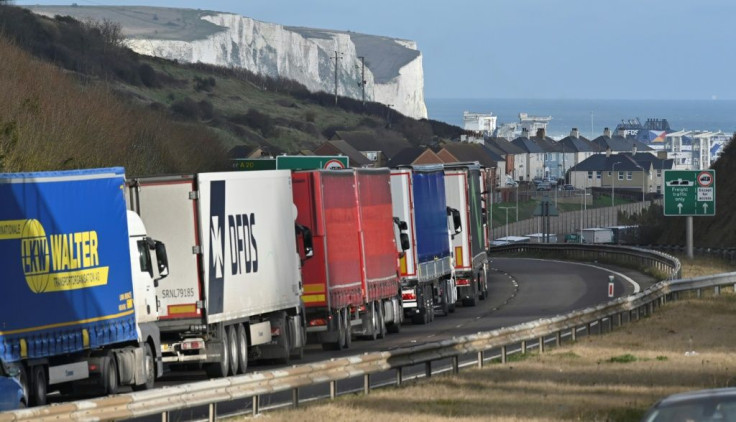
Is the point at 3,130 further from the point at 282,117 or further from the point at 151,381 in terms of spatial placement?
the point at 282,117

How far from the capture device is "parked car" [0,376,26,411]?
16859 mm

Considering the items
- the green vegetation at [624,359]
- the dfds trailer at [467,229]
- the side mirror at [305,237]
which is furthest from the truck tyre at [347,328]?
the dfds trailer at [467,229]

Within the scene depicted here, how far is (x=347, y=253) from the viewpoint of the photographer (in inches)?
1251

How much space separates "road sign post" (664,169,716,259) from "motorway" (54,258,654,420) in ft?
9.66

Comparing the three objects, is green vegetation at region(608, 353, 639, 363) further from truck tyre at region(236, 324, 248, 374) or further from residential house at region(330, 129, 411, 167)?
residential house at region(330, 129, 411, 167)

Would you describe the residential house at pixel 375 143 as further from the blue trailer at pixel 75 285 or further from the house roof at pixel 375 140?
the blue trailer at pixel 75 285

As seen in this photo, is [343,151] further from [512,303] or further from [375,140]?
[512,303]

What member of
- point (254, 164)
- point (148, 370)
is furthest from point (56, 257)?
point (254, 164)

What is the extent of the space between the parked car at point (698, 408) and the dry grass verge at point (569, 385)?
267 inches

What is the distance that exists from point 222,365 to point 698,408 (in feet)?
52.3

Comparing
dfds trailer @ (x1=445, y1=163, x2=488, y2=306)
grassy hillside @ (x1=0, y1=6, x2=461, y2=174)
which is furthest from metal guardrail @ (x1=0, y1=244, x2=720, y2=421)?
grassy hillside @ (x1=0, y1=6, x2=461, y2=174)

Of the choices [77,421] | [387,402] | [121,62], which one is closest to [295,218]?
[387,402]

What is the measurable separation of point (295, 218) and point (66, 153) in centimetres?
2357

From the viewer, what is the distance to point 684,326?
3341 cm
